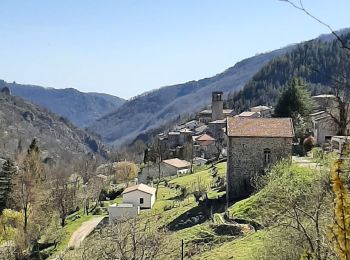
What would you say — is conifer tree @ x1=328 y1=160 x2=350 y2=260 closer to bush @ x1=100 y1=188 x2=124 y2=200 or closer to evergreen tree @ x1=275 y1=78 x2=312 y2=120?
evergreen tree @ x1=275 y1=78 x2=312 y2=120

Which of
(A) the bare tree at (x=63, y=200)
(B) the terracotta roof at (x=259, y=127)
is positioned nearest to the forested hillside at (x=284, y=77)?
(A) the bare tree at (x=63, y=200)

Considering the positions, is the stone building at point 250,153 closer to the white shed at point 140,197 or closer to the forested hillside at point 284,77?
the white shed at point 140,197

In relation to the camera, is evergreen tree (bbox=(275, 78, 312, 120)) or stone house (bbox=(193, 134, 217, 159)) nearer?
evergreen tree (bbox=(275, 78, 312, 120))

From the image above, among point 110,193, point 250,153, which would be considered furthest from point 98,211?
point 250,153

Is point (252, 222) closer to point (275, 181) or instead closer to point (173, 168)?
point (275, 181)

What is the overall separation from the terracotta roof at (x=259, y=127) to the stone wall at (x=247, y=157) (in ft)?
1.20

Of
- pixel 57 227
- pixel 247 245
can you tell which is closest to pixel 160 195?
pixel 57 227

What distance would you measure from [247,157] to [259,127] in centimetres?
248

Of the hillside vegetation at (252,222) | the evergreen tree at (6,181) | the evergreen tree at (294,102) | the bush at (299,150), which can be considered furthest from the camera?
the evergreen tree at (294,102)

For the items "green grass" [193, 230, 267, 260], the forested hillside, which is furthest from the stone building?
the forested hillside

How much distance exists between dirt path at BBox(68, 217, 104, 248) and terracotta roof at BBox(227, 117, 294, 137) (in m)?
15.8

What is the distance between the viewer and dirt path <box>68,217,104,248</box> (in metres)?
44.1

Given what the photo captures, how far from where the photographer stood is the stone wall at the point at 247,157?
38312mm

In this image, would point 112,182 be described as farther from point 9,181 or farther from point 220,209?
point 220,209
